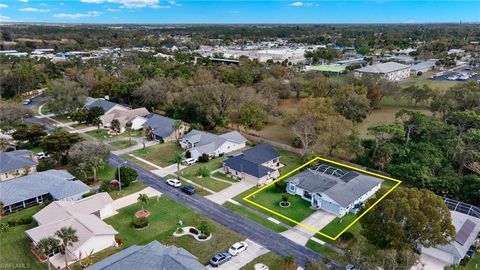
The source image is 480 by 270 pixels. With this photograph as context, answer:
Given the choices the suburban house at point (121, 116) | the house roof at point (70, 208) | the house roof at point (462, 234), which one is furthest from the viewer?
the suburban house at point (121, 116)

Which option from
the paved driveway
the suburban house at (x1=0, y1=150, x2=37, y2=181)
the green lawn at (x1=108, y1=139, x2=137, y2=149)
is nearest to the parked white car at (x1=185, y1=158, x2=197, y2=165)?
the paved driveway

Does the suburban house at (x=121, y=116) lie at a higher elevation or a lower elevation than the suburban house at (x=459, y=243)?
higher

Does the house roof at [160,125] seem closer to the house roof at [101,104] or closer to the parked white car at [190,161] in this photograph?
the parked white car at [190,161]

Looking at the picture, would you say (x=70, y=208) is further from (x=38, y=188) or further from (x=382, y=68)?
(x=382, y=68)

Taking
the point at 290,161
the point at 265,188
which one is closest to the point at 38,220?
the point at 265,188

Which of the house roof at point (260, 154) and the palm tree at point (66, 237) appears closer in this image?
the palm tree at point (66, 237)

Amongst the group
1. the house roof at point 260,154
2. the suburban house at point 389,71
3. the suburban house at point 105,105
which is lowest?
the house roof at point 260,154

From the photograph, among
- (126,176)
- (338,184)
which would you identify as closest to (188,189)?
(126,176)

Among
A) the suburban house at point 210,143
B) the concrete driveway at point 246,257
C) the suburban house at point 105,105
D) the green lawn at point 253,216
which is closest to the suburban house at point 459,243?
the green lawn at point 253,216
